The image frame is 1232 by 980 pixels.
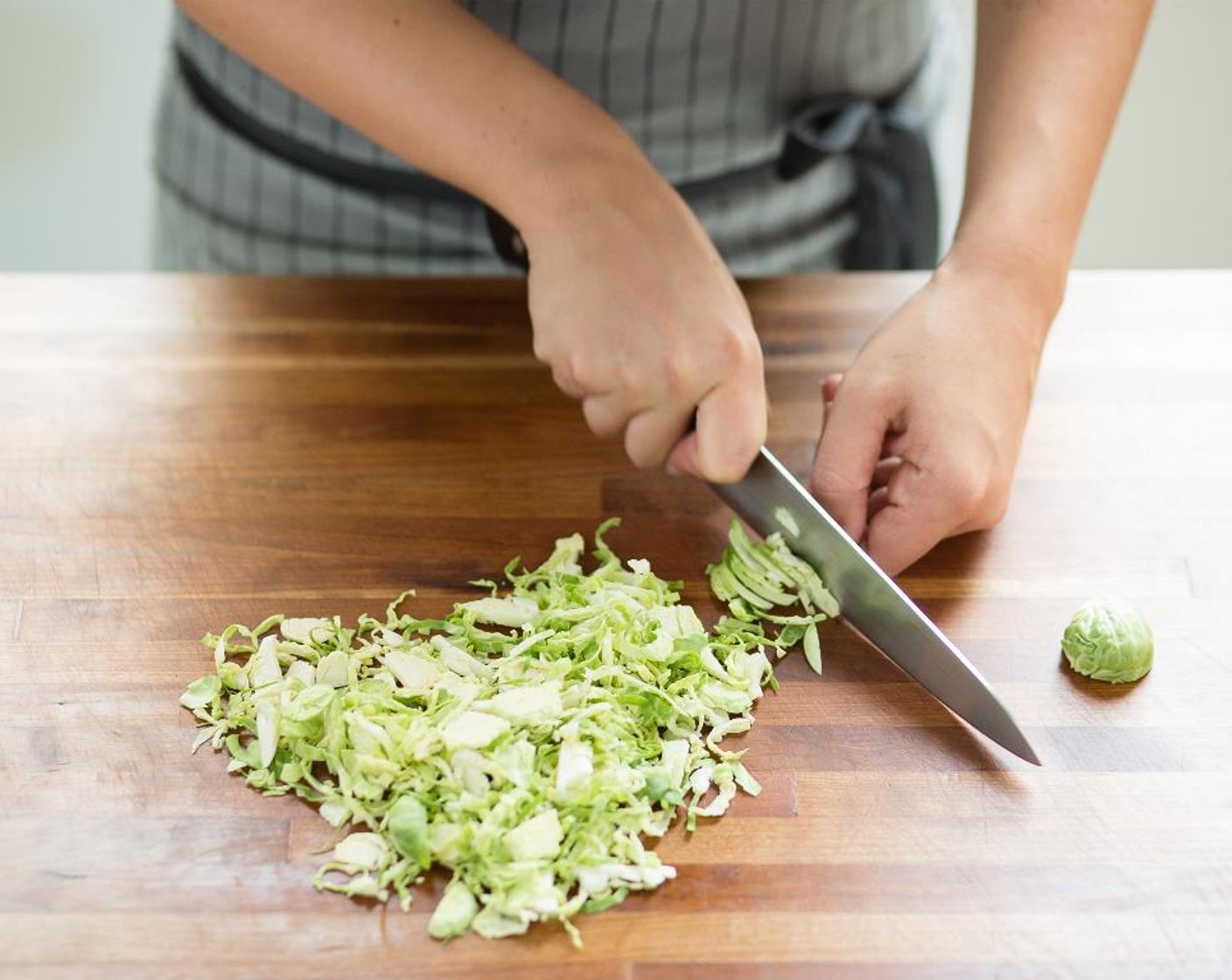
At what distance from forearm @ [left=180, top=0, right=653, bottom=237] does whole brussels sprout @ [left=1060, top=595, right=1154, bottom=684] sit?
568 millimetres

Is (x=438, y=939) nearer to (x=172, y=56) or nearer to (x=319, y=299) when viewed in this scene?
(x=319, y=299)

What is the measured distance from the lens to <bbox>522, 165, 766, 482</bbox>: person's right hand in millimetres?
1303

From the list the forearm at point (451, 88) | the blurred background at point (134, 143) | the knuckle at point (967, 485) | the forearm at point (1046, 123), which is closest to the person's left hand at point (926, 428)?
the knuckle at point (967, 485)

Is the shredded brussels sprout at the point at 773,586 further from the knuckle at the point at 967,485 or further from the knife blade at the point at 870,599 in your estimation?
the knuckle at the point at 967,485

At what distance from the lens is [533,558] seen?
4.55 ft

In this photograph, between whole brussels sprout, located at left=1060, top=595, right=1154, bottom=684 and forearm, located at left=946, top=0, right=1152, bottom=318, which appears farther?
forearm, located at left=946, top=0, right=1152, bottom=318

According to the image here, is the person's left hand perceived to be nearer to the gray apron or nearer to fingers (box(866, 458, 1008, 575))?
fingers (box(866, 458, 1008, 575))

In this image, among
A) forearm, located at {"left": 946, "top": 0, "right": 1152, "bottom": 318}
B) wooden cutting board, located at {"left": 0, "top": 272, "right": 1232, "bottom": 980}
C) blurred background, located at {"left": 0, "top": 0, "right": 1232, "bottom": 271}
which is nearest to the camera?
wooden cutting board, located at {"left": 0, "top": 272, "right": 1232, "bottom": 980}

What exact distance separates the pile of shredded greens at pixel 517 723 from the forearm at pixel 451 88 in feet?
1.20

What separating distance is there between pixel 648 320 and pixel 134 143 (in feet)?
9.12

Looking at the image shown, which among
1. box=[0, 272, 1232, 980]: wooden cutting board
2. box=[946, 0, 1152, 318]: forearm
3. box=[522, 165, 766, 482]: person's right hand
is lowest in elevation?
box=[0, 272, 1232, 980]: wooden cutting board

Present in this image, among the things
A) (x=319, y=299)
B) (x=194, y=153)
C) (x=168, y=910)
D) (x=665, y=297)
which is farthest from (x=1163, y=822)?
(x=194, y=153)

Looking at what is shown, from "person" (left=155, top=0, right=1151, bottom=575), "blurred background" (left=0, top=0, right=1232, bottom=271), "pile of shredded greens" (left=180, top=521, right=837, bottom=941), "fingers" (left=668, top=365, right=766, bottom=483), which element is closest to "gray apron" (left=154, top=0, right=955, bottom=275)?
"person" (left=155, top=0, right=1151, bottom=575)

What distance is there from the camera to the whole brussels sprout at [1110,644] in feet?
4.03
